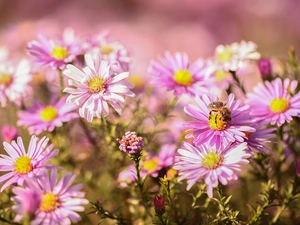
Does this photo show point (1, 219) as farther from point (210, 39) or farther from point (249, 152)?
point (210, 39)

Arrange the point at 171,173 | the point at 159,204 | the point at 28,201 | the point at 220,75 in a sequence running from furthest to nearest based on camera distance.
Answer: the point at 220,75, the point at 171,173, the point at 159,204, the point at 28,201

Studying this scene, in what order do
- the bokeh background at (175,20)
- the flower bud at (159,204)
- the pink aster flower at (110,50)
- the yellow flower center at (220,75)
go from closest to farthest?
the flower bud at (159,204)
the pink aster flower at (110,50)
the yellow flower center at (220,75)
the bokeh background at (175,20)

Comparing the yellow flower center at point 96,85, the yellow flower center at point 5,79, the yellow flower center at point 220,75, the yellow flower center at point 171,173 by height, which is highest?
the yellow flower center at point 220,75

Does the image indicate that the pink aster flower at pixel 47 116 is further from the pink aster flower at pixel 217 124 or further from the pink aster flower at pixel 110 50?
the pink aster flower at pixel 217 124

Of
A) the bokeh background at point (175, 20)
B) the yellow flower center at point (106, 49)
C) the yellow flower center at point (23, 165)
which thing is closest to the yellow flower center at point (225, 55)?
the yellow flower center at point (106, 49)

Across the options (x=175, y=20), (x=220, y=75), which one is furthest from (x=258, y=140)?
(x=175, y=20)

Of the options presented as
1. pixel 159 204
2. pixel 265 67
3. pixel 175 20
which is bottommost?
pixel 159 204

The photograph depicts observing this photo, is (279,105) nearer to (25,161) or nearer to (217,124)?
(217,124)
